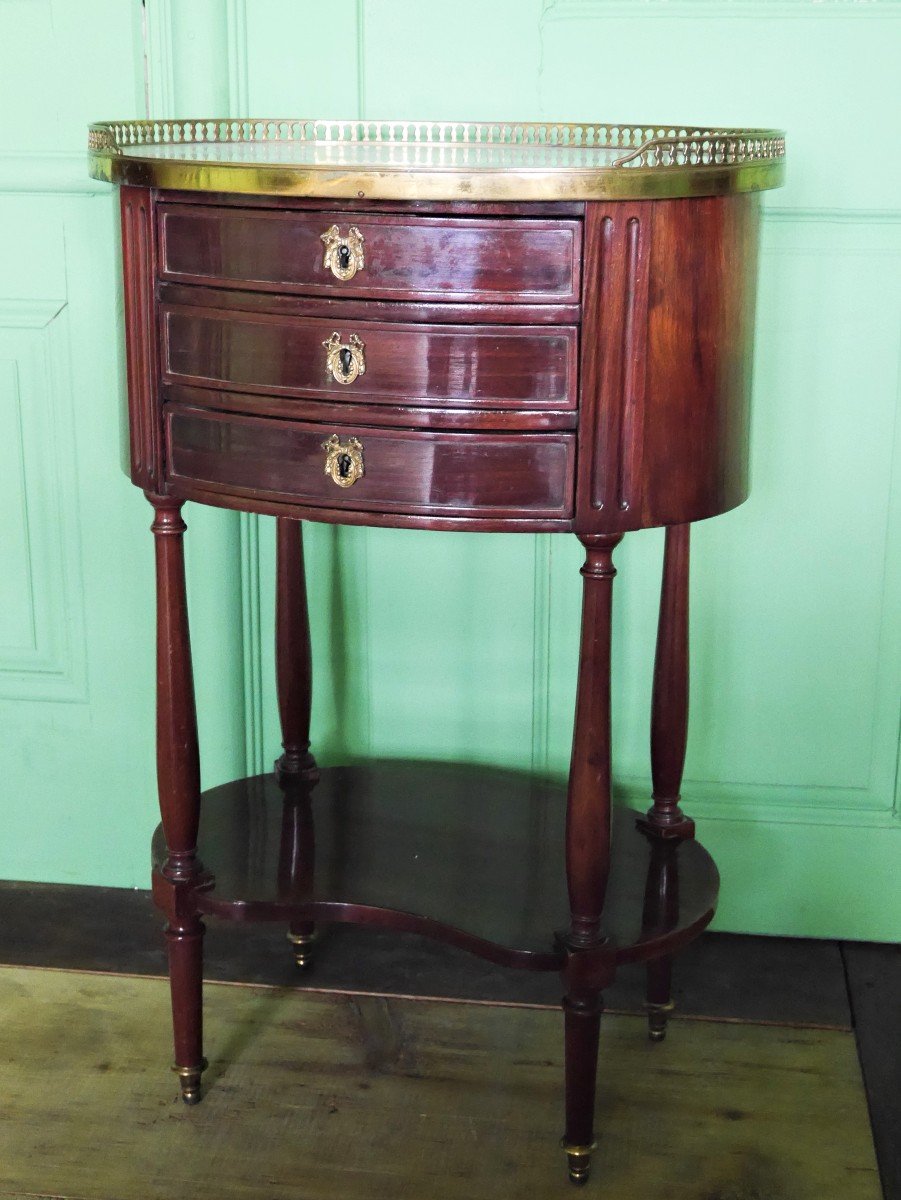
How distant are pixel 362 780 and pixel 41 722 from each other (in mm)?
604

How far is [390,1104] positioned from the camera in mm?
1933

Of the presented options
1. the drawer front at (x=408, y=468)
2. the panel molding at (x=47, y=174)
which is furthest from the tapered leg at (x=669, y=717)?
the panel molding at (x=47, y=174)

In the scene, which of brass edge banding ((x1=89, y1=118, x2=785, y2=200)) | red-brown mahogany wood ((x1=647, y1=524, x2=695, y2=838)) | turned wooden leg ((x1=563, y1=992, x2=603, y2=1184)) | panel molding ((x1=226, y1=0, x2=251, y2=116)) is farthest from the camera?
panel molding ((x1=226, y1=0, x2=251, y2=116))

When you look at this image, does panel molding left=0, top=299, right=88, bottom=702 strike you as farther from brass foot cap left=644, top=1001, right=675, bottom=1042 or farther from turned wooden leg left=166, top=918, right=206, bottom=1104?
brass foot cap left=644, top=1001, right=675, bottom=1042

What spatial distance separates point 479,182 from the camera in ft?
4.73

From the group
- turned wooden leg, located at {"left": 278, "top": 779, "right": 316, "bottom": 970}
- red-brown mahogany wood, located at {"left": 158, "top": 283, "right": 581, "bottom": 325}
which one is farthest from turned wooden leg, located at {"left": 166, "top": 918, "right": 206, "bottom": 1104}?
red-brown mahogany wood, located at {"left": 158, "top": 283, "right": 581, "bottom": 325}

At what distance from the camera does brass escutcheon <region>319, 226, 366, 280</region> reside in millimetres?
1512

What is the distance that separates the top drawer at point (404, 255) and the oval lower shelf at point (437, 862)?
31.5 inches

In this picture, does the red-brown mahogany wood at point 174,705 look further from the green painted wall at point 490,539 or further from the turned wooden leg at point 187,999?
the green painted wall at point 490,539

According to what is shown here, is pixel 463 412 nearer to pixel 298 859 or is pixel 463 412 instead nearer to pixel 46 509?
pixel 298 859

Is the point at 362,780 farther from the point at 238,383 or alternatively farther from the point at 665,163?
the point at 665,163

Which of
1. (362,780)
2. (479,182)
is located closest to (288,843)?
(362,780)

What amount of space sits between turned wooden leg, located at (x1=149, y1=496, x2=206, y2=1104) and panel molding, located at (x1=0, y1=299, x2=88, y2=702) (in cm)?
62

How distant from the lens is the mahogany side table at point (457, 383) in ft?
4.89
